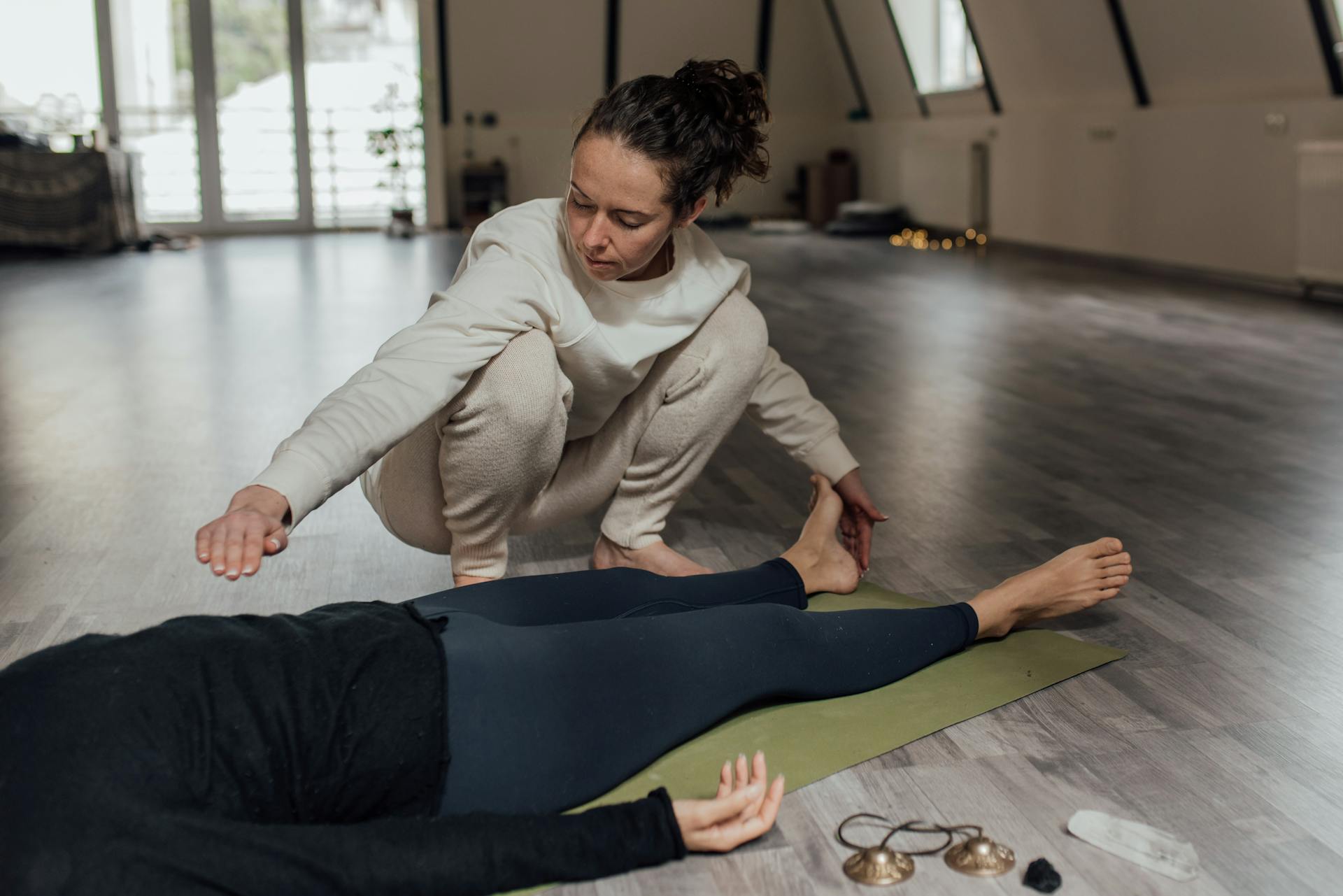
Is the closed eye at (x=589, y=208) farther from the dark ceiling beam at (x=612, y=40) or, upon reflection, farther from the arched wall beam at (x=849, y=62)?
the arched wall beam at (x=849, y=62)

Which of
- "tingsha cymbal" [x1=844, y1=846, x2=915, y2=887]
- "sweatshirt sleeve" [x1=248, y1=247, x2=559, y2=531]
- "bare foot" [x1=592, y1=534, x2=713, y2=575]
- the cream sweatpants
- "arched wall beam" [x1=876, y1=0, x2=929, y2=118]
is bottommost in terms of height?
"tingsha cymbal" [x1=844, y1=846, x2=915, y2=887]

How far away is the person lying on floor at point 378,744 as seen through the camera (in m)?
0.92

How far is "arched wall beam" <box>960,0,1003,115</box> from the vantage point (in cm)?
775

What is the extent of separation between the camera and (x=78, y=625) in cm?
177

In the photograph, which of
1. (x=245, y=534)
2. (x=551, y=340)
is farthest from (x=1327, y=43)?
(x=245, y=534)

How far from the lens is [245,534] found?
1068 millimetres

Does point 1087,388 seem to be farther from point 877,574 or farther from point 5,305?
point 5,305

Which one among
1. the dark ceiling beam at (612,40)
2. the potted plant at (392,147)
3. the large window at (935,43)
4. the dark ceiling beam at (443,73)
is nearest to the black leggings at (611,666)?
the large window at (935,43)

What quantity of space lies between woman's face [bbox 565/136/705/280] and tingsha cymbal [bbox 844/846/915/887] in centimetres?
73

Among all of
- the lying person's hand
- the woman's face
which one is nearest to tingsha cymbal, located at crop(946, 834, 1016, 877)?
the lying person's hand

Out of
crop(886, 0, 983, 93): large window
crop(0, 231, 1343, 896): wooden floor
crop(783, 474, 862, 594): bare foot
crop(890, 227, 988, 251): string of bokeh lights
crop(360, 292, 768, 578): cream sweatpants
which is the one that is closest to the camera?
crop(0, 231, 1343, 896): wooden floor

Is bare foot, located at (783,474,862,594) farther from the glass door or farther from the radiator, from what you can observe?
the glass door

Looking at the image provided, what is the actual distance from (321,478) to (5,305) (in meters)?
4.89

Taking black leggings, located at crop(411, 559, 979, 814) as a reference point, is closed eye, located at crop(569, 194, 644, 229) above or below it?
above
